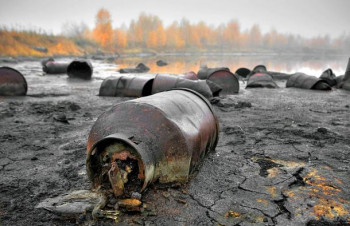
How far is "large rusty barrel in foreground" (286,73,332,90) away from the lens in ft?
36.1

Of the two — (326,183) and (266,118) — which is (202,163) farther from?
(266,118)

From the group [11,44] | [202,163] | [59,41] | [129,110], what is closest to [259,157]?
[202,163]

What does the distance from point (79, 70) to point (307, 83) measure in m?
10.0

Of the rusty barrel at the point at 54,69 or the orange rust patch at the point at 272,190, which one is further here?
the rusty barrel at the point at 54,69

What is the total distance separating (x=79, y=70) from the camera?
14.0m

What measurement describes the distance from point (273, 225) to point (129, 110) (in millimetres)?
1687

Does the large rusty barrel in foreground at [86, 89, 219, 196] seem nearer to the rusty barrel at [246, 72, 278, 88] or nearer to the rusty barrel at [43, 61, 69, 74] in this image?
the rusty barrel at [246, 72, 278, 88]

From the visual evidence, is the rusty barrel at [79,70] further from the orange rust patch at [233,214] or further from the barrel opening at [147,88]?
the orange rust patch at [233,214]

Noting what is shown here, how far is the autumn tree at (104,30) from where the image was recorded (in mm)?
52625

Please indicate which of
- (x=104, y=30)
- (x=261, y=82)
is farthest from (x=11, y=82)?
(x=104, y=30)

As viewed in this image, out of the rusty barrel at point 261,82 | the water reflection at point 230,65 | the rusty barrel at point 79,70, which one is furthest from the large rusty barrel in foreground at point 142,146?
the water reflection at point 230,65

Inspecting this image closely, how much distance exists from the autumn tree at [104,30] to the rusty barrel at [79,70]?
4047 cm

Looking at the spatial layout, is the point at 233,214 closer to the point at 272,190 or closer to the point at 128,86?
the point at 272,190

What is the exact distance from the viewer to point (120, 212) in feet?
8.38
